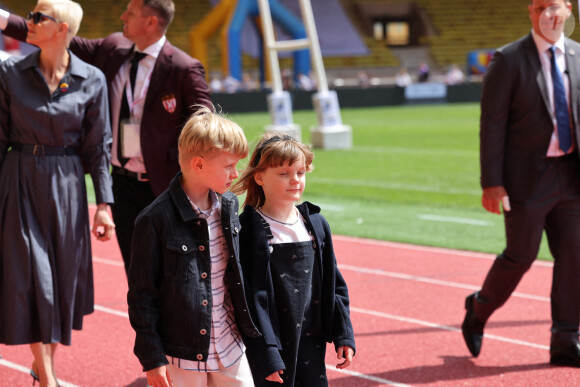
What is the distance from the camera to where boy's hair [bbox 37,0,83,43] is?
14.0ft

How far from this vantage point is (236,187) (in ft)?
11.4

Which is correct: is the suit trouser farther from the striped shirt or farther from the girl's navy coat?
the striped shirt

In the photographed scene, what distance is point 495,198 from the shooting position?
16.5ft

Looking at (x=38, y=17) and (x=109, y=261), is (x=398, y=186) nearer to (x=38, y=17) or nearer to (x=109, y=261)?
(x=109, y=261)

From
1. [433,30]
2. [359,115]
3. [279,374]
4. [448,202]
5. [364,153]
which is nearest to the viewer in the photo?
[279,374]

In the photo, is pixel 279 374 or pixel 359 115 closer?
pixel 279 374

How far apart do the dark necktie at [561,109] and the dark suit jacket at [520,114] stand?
0.04 metres

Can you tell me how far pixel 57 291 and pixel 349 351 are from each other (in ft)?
5.39

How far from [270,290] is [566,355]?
2.47 meters

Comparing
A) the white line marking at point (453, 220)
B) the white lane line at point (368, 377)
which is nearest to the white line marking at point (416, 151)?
the white line marking at point (453, 220)

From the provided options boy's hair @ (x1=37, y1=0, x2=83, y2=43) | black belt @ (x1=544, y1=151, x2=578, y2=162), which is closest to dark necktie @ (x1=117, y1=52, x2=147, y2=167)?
boy's hair @ (x1=37, y1=0, x2=83, y2=43)

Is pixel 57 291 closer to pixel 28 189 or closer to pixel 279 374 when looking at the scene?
pixel 28 189

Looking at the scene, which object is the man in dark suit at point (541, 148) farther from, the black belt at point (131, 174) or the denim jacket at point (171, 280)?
the denim jacket at point (171, 280)

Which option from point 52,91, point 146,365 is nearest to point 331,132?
point 52,91
